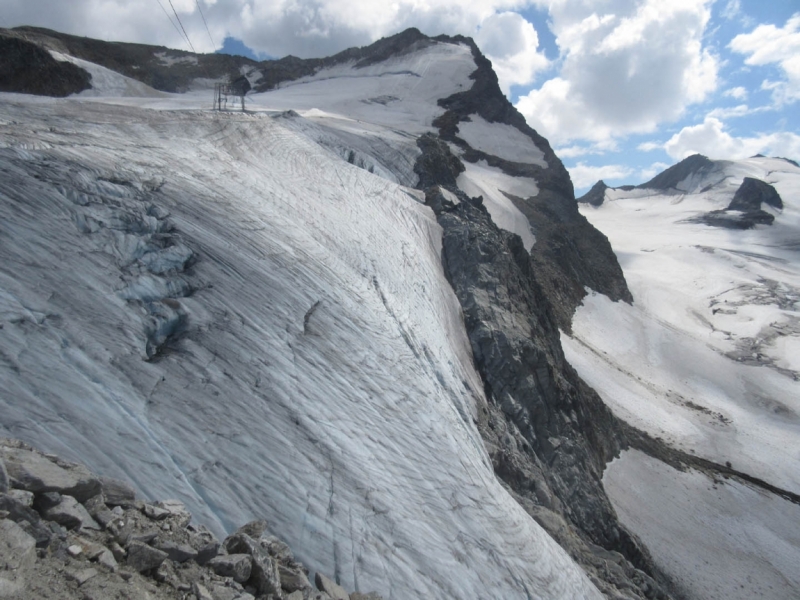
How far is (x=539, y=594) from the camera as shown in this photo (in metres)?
10.0

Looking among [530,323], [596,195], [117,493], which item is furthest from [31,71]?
[596,195]

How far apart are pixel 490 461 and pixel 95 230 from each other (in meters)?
10.6

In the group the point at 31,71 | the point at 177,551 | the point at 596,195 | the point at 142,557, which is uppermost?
the point at 596,195

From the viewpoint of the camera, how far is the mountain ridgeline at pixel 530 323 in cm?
1459

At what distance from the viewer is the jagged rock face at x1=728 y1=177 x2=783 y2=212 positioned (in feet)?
384

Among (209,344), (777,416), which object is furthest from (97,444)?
(777,416)

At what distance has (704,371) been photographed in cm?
4516

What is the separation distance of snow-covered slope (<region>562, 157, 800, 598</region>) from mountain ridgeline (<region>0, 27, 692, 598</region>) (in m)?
2.75

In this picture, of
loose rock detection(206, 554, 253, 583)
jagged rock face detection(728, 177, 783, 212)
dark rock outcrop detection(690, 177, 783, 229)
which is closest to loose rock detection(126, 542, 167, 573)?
loose rock detection(206, 554, 253, 583)

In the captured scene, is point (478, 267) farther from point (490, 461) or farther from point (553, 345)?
point (490, 461)

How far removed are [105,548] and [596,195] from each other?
554 ft

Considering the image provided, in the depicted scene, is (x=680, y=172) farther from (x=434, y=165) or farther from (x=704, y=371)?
(x=434, y=165)

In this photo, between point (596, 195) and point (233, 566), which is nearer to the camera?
point (233, 566)

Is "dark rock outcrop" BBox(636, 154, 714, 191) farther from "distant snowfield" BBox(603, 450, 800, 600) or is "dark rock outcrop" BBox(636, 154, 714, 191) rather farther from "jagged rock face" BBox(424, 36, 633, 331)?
"distant snowfield" BBox(603, 450, 800, 600)
